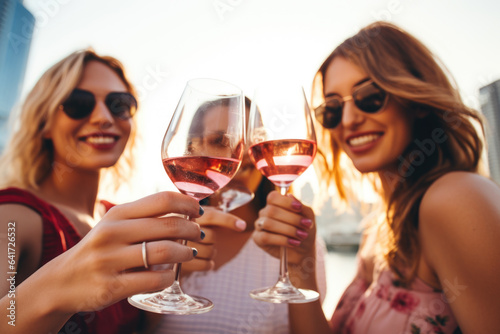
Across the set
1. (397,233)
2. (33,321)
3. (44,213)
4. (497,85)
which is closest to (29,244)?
(44,213)

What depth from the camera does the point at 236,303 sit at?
7.19ft

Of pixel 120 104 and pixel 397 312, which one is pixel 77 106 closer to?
Result: pixel 120 104

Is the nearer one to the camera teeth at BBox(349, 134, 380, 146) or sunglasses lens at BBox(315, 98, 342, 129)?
teeth at BBox(349, 134, 380, 146)

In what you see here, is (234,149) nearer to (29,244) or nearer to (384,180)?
(29,244)

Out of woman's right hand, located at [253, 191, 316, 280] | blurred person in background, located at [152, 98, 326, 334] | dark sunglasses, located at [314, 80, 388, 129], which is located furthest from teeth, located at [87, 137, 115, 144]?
dark sunglasses, located at [314, 80, 388, 129]

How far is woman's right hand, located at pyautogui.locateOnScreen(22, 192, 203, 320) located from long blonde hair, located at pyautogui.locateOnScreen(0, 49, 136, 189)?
67.7 inches

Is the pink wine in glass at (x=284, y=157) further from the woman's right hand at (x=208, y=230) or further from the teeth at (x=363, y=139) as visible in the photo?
the teeth at (x=363, y=139)

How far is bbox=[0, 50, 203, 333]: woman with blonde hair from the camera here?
2.53 feet

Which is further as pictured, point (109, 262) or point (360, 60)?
point (360, 60)

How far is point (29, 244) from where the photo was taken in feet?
4.42

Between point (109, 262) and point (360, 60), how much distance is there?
204 cm

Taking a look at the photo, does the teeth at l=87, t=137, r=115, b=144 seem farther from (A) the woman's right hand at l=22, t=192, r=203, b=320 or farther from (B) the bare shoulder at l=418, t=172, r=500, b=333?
(B) the bare shoulder at l=418, t=172, r=500, b=333

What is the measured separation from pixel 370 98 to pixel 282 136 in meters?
0.92

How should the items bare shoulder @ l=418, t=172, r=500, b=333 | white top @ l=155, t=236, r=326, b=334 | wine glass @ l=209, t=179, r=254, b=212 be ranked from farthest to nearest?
1. white top @ l=155, t=236, r=326, b=334
2. wine glass @ l=209, t=179, r=254, b=212
3. bare shoulder @ l=418, t=172, r=500, b=333
